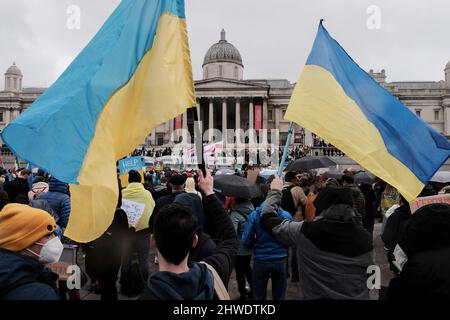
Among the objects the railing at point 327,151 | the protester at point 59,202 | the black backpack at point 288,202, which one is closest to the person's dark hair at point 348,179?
the black backpack at point 288,202

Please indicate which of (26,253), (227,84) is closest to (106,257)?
(26,253)

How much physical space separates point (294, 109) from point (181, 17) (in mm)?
1400

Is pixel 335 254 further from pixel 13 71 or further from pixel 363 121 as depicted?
pixel 13 71

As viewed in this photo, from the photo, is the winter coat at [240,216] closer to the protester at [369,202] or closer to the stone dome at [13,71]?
the protester at [369,202]

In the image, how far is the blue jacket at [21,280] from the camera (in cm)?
196

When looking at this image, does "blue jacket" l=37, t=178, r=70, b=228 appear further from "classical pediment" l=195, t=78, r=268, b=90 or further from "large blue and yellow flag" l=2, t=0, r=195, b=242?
"classical pediment" l=195, t=78, r=268, b=90

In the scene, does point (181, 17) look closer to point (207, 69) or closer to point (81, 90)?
point (81, 90)

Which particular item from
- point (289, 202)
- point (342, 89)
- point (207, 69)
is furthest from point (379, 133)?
point (207, 69)

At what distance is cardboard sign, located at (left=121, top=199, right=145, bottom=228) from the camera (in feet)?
19.2

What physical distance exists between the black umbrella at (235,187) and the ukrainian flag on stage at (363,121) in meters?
1.71

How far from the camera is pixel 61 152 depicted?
277 cm

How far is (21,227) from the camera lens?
235 cm

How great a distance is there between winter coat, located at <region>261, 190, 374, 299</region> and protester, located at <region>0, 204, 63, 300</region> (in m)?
1.77

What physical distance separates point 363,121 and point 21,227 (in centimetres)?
306
